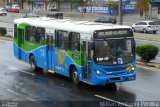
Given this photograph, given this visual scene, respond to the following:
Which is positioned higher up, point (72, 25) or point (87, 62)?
point (72, 25)

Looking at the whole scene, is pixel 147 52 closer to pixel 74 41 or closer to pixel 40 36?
pixel 40 36

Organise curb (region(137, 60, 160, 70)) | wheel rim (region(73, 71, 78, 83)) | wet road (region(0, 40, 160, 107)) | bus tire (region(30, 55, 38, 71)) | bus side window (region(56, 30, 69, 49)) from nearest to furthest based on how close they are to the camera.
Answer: wet road (region(0, 40, 160, 107)), wheel rim (region(73, 71, 78, 83)), bus side window (region(56, 30, 69, 49)), bus tire (region(30, 55, 38, 71)), curb (region(137, 60, 160, 70))

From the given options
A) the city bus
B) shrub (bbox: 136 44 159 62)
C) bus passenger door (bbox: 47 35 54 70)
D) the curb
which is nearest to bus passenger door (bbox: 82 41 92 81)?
the city bus

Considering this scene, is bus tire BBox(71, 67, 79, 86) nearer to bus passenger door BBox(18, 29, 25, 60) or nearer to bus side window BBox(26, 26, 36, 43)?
bus side window BBox(26, 26, 36, 43)

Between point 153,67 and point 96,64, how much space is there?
7517mm

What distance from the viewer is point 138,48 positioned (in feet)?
84.3

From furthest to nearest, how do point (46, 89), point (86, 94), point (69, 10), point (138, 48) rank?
→ point (69, 10)
point (138, 48)
point (46, 89)
point (86, 94)

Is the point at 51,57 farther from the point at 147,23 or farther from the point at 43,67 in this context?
the point at 147,23

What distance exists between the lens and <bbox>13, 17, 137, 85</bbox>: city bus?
1727cm

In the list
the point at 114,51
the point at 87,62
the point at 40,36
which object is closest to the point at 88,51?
the point at 87,62

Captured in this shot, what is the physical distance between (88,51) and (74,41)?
147cm

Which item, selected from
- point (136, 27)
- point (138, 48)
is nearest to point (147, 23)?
point (136, 27)

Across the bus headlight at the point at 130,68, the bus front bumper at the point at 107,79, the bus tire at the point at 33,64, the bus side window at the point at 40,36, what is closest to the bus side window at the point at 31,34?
the bus side window at the point at 40,36

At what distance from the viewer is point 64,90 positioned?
1802 centimetres
